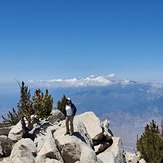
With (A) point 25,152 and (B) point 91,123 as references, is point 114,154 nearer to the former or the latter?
(B) point 91,123

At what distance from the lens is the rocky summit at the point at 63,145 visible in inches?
1039

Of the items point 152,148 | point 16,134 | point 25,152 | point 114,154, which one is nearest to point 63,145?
point 25,152

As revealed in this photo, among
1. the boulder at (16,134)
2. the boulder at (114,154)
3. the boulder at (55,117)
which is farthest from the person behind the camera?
the boulder at (55,117)

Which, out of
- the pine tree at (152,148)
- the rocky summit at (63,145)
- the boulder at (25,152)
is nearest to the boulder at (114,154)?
the rocky summit at (63,145)

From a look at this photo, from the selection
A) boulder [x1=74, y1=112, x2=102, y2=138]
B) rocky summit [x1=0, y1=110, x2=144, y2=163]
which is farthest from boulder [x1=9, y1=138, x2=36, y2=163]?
boulder [x1=74, y1=112, x2=102, y2=138]

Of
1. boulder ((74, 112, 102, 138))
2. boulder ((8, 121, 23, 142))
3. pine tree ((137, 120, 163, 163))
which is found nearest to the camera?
boulder ((8, 121, 23, 142))

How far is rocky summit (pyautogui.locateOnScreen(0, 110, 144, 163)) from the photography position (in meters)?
26.4

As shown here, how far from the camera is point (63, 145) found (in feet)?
92.0

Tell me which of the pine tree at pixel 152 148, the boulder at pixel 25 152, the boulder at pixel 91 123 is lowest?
the pine tree at pixel 152 148

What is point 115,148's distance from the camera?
3403 cm

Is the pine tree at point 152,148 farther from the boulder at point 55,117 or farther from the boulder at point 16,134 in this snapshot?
the boulder at point 16,134

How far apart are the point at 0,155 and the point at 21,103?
8.24m

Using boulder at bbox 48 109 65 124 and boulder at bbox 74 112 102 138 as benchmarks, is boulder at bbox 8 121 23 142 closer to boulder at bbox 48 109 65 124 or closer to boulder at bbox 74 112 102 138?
boulder at bbox 48 109 65 124

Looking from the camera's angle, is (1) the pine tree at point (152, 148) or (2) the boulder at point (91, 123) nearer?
(2) the boulder at point (91, 123)
